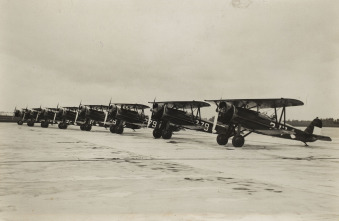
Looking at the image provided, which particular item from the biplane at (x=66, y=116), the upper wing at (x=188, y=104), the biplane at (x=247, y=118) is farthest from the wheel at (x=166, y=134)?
the biplane at (x=66, y=116)

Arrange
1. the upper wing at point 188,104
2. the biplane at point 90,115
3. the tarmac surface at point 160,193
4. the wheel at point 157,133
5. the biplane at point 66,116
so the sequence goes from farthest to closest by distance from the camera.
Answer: the biplane at point 66,116, the biplane at point 90,115, the wheel at point 157,133, the upper wing at point 188,104, the tarmac surface at point 160,193

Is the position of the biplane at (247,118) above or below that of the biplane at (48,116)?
above

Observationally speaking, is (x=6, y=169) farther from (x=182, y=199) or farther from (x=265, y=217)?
(x=265, y=217)

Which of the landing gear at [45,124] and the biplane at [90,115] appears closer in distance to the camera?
the biplane at [90,115]

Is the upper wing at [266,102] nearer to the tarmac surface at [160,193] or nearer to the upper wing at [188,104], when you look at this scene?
the upper wing at [188,104]

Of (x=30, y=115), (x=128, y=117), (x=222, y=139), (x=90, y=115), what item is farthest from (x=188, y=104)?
(x=30, y=115)

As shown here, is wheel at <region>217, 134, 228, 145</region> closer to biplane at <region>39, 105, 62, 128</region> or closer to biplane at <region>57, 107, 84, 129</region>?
biplane at <region>57, 107, 84, 129</region>

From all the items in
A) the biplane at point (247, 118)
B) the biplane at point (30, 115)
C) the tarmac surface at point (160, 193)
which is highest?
the biplane at point (247, 118)
